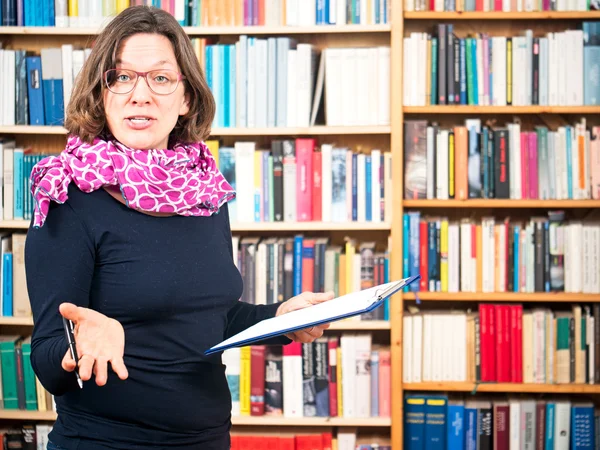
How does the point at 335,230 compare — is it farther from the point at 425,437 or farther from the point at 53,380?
the point at 53,380

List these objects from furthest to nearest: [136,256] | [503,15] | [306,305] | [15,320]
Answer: [15,320] < [503,15] < [306,305] < [136,256]

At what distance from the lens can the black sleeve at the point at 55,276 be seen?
3.80 feet

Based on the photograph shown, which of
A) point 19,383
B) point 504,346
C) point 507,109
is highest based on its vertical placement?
point 507,109

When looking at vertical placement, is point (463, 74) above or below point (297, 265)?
above

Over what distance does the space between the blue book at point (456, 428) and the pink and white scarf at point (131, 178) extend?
5.94ft

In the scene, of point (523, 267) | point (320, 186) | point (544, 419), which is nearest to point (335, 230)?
point (320, 186)

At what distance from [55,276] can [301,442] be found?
2.01 meters

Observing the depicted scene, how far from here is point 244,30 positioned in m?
2.91

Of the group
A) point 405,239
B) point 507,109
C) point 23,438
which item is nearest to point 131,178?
point 405,239

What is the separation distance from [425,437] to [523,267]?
0.68m

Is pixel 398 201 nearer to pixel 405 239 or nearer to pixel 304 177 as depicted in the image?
pixel 405 239

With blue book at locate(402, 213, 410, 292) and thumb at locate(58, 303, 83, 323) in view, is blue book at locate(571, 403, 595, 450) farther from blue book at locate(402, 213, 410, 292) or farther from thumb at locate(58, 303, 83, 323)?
thumb at locate(58, 303, 83, 323)

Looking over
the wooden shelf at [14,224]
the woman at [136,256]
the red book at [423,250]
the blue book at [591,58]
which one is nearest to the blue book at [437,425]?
the red book at [423,250]

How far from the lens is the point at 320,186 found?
2.97 m
